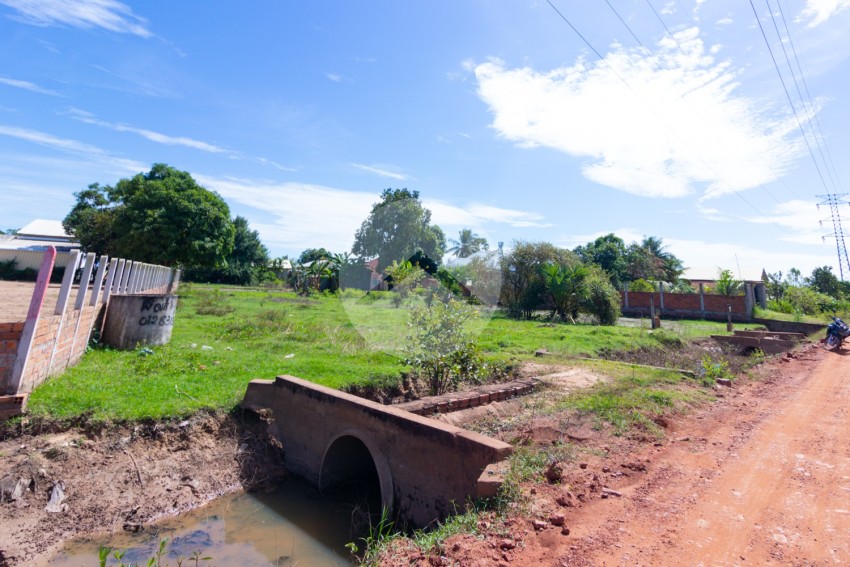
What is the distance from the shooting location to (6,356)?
447 cm

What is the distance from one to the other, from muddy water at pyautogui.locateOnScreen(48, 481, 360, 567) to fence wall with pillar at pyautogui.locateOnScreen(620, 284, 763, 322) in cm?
2271

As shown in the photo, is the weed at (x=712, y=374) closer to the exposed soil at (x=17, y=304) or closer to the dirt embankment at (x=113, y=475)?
the dirt embankment at (x=113, y=475)

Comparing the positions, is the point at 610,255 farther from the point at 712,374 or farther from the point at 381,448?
the point at 381,448

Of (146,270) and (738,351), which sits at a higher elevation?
(738,351)

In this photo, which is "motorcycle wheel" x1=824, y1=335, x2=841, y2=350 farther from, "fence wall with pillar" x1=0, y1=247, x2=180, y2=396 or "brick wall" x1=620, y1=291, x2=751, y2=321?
"fence wall with pillar" x1=0, y1=247, x2=180, y2=396

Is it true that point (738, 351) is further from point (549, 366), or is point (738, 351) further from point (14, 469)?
point (14, 469)

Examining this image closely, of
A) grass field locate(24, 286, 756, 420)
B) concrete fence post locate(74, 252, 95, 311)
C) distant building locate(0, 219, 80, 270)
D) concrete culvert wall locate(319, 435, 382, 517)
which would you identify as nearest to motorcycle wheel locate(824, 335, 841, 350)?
grass field locate(24, 286, 756, 420)

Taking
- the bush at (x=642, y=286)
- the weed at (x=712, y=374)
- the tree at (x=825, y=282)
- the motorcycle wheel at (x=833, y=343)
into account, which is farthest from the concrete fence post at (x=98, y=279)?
the tree at (x=825, y=282)

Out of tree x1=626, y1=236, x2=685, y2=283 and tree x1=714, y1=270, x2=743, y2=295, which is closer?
tree x1=714, y1=270, x2=743, y2=295

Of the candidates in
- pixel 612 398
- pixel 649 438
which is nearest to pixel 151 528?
pixel 649 438

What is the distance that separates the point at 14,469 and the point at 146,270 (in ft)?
28.0

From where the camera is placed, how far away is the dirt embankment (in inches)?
152

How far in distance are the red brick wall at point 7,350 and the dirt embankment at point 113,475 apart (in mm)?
655

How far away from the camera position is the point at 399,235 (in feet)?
45.0
